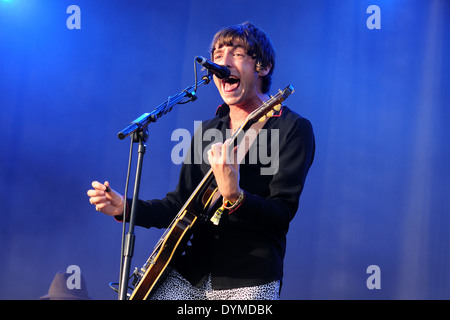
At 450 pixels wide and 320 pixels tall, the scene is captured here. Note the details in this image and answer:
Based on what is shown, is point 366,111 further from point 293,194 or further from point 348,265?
point 293,194

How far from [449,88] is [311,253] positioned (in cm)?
173

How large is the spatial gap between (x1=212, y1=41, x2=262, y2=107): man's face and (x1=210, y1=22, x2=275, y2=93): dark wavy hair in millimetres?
23

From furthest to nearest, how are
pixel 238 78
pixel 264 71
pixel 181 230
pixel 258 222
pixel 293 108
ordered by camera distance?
pixel 293 108 → pixel 264 71 → pixel 238 78 → pixel 181 230 → pixel 258 222

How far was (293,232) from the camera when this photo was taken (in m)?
3.90

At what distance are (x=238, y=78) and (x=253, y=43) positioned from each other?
210mm

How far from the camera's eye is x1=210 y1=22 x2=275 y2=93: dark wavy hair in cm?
235

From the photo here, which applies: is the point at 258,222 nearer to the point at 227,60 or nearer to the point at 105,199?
the point at 105,199

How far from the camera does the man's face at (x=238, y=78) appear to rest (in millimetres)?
2270

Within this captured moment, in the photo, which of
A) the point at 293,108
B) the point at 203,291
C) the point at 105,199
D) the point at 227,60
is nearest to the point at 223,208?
the point at 203,291

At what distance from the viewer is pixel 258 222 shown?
1.89 m

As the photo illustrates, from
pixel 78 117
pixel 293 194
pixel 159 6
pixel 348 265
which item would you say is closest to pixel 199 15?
pixel 159 6

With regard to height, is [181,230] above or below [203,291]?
above

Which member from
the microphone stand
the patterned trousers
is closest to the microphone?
the microphone stand

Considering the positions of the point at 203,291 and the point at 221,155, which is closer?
the point at 221,155
